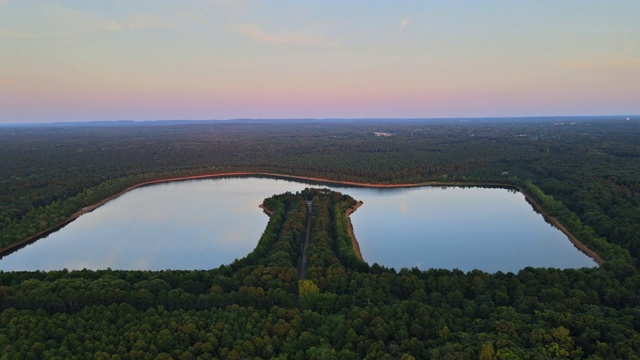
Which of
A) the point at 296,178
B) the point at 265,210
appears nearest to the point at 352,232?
the point at 265,210

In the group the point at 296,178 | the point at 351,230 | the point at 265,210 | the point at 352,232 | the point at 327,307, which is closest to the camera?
the point at 327,307

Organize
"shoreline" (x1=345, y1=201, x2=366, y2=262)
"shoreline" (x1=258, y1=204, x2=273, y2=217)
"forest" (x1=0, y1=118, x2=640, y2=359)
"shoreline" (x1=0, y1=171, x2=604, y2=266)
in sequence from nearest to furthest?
"forest" (x1=0, y1=118, x2=640, y2=359) → "shoreline" (x1=345, y1=201, x2=366, y2=262) → "shoreline" (x1=0, y1=171, x2=604, y2=266) → "shoreline" (x1=258, y1=204, x2=273, y2=217)

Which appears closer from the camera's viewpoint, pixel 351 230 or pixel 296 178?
pixel 351 230

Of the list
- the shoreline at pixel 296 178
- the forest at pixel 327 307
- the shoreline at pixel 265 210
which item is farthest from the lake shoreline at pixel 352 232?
the shoreline at pixel 265 210

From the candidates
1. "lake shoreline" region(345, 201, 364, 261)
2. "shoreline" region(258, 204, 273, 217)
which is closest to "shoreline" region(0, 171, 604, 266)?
"lake shoreline" region(345, 201, 364, 261)

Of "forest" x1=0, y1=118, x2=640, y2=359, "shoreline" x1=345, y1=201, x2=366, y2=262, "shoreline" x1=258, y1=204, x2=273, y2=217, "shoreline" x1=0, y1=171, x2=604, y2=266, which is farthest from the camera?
"shoreline" x1=258, y1=204, x2=273, y2=217

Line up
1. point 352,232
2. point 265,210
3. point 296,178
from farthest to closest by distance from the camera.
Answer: point 296,178
point 265,210
point 352,232

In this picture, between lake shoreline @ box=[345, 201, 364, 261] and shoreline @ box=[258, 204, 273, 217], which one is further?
shoreline @ box=[258, 204, 273, 217]

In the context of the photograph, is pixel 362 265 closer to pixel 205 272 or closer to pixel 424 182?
pixel 205 272

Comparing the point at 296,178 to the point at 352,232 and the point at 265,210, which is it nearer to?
the point at 265,210

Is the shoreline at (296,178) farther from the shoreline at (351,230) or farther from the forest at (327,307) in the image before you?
the forest at (327,307)

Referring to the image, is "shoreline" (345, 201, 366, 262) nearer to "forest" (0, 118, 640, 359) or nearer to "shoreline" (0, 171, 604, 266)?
"shoreline" (0, 171, 604, 266)

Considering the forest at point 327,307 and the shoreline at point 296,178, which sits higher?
the forest at point 327,307
